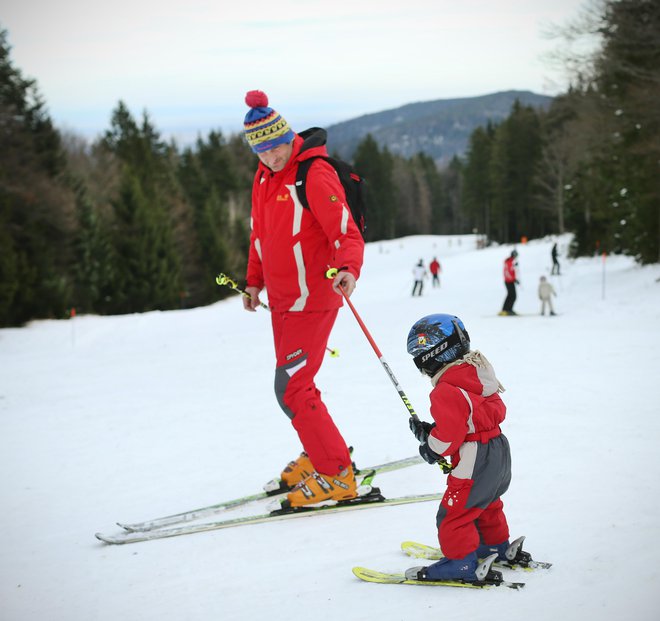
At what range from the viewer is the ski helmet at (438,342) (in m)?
2.86

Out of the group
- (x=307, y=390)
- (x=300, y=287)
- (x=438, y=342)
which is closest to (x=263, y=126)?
(x=300, y=287)

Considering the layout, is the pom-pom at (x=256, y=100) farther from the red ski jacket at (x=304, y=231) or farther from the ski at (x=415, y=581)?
the ski at (x=415, y=581)

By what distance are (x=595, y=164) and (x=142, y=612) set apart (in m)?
30.5

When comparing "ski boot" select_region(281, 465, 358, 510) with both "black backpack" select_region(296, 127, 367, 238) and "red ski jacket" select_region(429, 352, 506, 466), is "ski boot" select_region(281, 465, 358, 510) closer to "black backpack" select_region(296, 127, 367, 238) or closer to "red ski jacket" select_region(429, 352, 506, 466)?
"red ski jacket" select_region(429, 352, 506, 466)

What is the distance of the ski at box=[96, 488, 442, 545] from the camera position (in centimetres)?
363

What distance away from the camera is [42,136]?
32562 millimetres

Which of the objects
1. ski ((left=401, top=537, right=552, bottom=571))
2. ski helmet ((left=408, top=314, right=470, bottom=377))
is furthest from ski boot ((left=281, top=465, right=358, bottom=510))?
ski helmet ((left=408, top=314, right=470, bottom=377))

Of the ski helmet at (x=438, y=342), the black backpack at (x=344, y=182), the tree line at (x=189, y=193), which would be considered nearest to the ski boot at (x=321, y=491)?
the ski helmet at (x=438, y=342)

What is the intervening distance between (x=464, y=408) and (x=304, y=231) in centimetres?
162

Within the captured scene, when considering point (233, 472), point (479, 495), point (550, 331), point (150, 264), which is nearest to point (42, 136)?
point (150, 264)

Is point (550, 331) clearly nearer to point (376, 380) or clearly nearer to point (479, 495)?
point (376, 380)

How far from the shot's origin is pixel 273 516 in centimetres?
376

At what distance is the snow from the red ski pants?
14.8 inches

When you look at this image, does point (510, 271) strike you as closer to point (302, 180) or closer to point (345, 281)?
point (302, 180)
